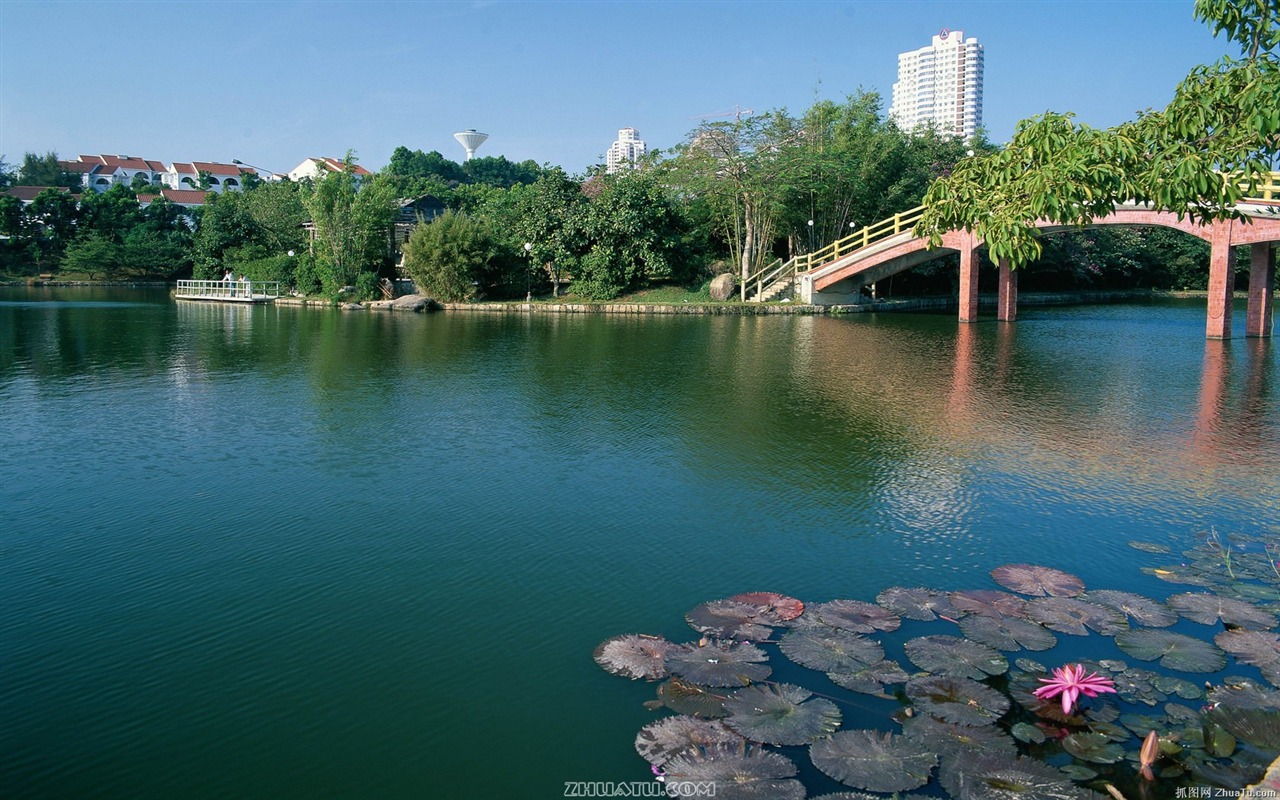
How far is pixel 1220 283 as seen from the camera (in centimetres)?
1973

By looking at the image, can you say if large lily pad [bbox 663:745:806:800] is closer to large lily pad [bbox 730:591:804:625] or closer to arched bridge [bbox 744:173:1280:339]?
large lily pad [bbox 730:591:804:625]

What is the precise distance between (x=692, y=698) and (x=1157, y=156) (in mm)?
3436

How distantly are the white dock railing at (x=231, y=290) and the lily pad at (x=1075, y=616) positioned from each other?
34551 millimetres

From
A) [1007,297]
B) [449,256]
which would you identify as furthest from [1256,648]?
[449,256]

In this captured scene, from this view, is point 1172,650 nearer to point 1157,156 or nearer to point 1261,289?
point 1157,156

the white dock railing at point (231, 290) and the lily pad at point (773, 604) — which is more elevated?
the white dock railing at point (231, 290)

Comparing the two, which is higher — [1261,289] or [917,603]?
[1261,289]

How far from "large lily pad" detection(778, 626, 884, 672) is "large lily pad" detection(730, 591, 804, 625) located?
8.2 inches

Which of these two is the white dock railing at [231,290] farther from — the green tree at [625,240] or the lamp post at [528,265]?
the green tree at [625,240]

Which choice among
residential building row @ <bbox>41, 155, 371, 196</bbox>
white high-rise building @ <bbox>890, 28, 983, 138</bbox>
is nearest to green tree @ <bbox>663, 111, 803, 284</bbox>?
residential building row @ <bbox>41, 155, 371, 196</bbox>

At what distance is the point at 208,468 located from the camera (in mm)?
8578

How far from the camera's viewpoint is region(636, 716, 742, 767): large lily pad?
12.6 ft

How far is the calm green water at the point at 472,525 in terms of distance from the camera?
13.5 ft

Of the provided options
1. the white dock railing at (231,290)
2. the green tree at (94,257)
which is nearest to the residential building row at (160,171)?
the green tree at (94,257)
